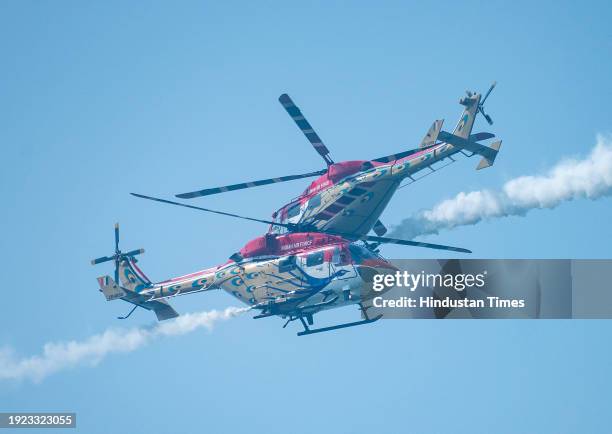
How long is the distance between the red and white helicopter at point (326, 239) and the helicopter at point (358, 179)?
0.03 m

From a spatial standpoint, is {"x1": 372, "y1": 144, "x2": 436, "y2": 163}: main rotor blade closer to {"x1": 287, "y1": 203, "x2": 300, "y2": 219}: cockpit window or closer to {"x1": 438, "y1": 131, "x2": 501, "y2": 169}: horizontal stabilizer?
{"x1": 438, "y1": 131, "x2": 501, "y2": 169}: horizontal stabilizer

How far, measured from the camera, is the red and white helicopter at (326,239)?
122 ft

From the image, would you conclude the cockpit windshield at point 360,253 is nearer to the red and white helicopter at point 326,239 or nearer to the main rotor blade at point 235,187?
the red and white helicopter at point 326,239

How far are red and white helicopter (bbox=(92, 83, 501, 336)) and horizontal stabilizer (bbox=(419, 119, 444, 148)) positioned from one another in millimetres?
34

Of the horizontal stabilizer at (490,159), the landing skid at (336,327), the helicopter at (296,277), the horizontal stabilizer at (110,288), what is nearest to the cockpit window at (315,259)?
the helicopter at (296,277)

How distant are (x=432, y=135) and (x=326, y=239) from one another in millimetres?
5413

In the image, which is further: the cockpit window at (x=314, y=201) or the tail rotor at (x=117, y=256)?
the tail rotor at (x=117, y=256)

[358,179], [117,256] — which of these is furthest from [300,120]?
[117,256]

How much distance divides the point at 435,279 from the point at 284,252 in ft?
20.3

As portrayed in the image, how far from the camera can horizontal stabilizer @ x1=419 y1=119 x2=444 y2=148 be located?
3622 cm

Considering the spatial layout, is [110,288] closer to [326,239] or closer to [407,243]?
[326,239]

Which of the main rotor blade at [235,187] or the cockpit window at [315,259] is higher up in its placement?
the main rotor blade at [235,187]

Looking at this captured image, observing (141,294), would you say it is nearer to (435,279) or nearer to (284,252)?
(284,252)

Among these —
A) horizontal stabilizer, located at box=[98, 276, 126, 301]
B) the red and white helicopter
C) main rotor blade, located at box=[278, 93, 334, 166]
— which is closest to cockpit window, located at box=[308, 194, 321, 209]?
the red and white helicopter
